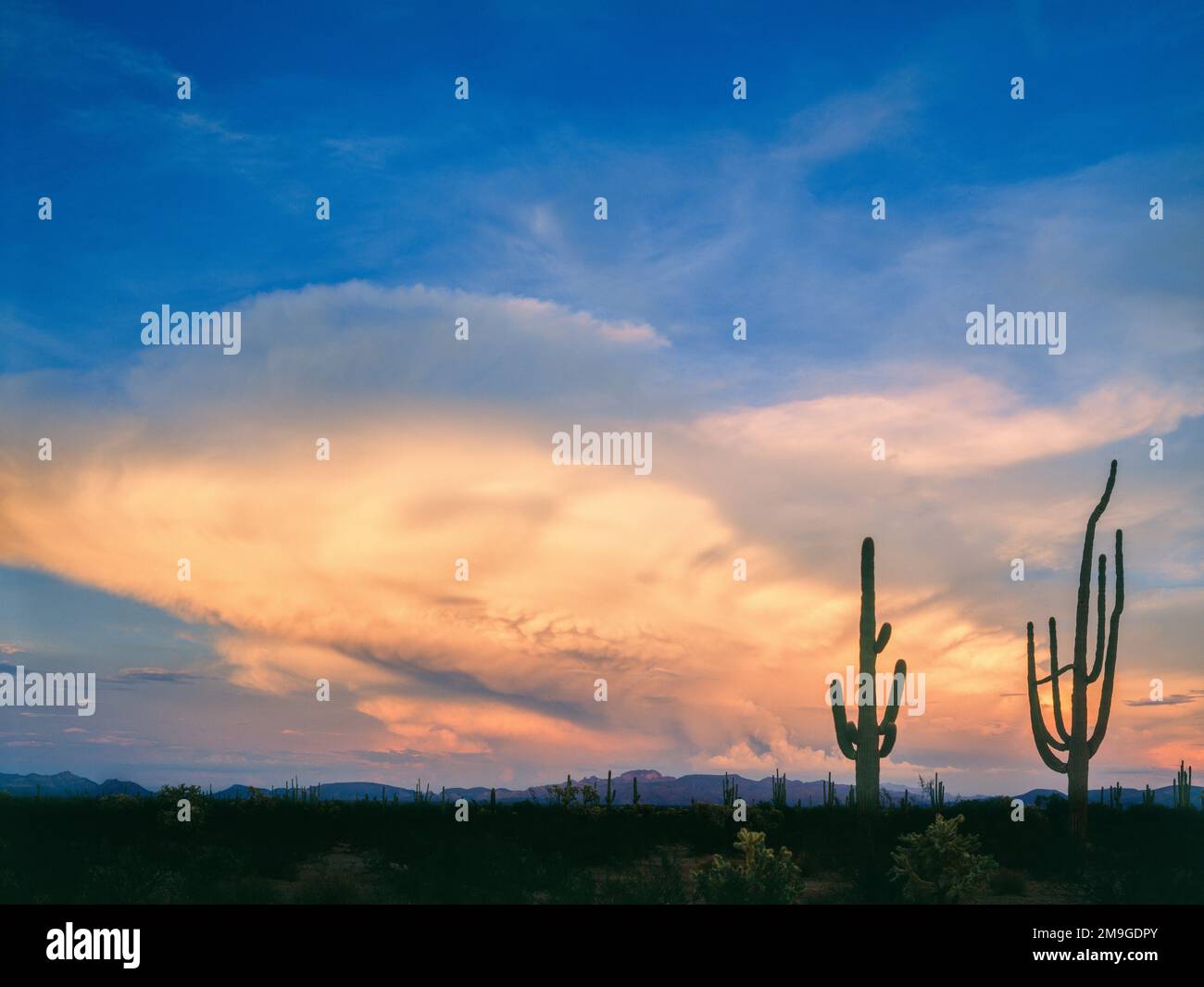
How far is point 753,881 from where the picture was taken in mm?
18531

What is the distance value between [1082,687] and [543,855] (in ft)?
41.7

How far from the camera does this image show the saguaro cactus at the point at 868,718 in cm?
2317

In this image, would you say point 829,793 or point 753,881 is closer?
point 753,881

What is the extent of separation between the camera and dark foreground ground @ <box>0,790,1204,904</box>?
19422mm

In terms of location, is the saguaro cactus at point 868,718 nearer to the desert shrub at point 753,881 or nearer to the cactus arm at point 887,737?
the cactus arm at point 887,737
